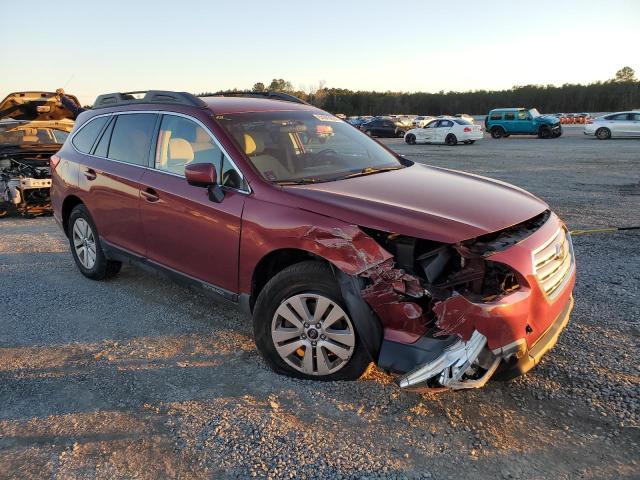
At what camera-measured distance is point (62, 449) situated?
2.71m

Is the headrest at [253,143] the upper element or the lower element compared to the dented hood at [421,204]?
upper

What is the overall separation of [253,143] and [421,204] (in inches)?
56.2

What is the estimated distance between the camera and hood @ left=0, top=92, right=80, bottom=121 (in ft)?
31.5

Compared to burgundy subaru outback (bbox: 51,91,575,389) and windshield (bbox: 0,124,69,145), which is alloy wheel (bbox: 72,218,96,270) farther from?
windshield (bbox: 0,124,69,145)

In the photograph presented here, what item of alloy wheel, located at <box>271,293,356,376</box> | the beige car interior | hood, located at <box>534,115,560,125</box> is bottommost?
alloy wheel, located at <box>271,293,356,376</box>

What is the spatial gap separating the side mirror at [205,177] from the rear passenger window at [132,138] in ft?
3.51

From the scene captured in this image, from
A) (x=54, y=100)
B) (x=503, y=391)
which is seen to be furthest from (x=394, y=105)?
(x=503, y=391)

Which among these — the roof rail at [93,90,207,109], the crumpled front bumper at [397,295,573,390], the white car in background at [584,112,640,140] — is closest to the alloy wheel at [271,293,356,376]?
the crumpled front bumper at [397,295,573,390]

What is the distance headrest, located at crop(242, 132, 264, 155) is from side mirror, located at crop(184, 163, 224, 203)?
0.32 metres

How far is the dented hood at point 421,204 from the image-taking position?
285cm

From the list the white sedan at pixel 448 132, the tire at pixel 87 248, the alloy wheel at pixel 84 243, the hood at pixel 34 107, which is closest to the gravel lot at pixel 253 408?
the tire at pixel 87 248

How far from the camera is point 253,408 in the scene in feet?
10.1

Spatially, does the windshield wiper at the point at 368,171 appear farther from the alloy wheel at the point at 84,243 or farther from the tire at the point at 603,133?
the tire at the point at 603,133

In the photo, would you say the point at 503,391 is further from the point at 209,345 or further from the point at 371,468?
the point at 209,345
